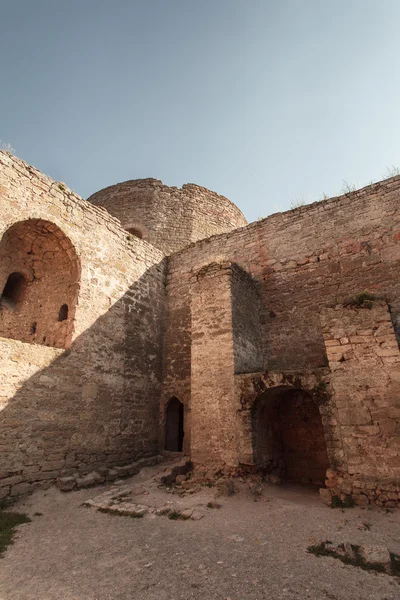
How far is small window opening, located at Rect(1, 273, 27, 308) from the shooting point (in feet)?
26.3

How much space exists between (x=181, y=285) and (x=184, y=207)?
5.85m

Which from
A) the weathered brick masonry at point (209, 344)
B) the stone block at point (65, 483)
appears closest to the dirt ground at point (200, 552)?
the stone block at point (65, 483)

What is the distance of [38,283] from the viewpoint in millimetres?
7906

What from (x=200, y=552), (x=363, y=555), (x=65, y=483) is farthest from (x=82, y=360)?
(x=363, y=555)

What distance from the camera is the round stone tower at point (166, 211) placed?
44.8ft

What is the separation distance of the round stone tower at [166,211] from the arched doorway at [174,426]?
6831 mm

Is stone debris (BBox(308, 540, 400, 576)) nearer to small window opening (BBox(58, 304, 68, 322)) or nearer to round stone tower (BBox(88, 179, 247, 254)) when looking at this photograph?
small window opening (BBox(58, 304, 68, 322))

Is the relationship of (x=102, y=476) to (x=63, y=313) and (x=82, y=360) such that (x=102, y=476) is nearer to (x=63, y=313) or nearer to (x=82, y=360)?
(x=82, y=360)

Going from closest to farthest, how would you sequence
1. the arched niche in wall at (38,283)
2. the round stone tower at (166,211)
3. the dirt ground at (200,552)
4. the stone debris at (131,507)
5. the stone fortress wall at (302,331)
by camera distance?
the dirt ground at (200,552) < the stone debris at (131,507) < the stone fortress wall at (302,331) < the arched niche in wall at (38,283) < the round stone tower at (166,211)

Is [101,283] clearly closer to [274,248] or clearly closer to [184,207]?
[274,248]

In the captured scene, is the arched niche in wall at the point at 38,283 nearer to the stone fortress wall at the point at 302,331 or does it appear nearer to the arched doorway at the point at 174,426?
the stone fortress wall at the point at 302,331

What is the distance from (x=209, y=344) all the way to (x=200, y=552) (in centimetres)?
397

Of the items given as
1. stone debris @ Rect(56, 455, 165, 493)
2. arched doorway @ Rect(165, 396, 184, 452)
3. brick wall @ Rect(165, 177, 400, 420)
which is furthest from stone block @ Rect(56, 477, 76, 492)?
brick wall @ Rect(165, 177, 400, 420)

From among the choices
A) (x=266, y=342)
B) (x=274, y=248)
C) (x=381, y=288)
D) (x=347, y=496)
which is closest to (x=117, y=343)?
(x=266, y=342)
